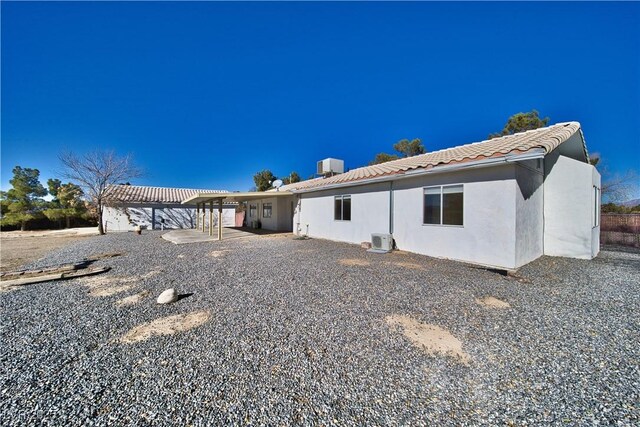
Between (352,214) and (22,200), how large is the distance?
2880 centimetres

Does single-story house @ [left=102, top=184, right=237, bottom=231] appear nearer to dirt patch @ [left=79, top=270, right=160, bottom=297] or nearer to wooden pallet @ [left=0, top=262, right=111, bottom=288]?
wooden pallet @ [left=0, top=262, right=111, bottom=288]

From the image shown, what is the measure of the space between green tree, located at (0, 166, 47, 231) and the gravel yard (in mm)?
24243

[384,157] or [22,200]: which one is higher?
[384,157]

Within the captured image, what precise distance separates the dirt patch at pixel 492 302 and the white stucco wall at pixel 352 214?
505cm

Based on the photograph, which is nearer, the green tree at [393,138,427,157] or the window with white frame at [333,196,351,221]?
the window with white frame at [333,196,351,221]

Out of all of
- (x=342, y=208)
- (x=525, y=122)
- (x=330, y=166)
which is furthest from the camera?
(x=525, y=122)

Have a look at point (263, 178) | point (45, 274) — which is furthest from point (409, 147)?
point (45, 274)

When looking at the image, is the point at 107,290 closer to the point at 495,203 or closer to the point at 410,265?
the point at 410,265

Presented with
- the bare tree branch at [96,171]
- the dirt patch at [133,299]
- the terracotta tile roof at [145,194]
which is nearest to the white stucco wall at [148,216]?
the terracotta tile roof at [145,194]

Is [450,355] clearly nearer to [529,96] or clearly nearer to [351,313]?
[351,313]

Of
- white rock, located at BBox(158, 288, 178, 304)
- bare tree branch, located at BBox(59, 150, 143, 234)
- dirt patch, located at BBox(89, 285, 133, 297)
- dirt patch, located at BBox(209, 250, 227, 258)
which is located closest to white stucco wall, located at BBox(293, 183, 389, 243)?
dirt patch, located at BBox(209, 250, 227, 258)

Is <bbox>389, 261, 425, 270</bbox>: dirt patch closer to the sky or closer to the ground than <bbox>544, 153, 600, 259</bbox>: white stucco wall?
closer to the ground

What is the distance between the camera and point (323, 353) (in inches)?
106

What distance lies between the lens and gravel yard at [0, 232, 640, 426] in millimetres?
1921
